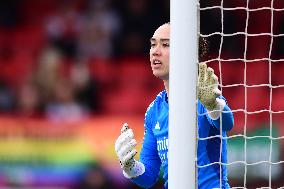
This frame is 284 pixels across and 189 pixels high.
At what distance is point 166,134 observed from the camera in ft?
11.5

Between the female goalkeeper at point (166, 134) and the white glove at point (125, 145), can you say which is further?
the white glove at point (125, 145)

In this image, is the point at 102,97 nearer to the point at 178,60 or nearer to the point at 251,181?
the point at 251,181

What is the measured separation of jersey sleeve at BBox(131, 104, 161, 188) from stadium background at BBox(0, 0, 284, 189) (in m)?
2.81

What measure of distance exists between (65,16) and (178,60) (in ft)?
18.7

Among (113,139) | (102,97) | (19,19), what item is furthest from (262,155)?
(19,19)

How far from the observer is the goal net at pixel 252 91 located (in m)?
6.59

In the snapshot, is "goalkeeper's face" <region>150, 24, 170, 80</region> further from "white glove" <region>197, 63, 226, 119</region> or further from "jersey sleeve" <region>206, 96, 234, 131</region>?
"white glove" <region>197, 63, 226, 119</region>

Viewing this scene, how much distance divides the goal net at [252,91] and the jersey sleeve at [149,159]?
219cm

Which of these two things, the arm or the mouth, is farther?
the arm

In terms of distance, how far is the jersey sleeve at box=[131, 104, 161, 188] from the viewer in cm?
370

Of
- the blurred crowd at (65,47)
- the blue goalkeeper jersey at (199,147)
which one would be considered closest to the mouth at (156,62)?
the blue goalkeeper jersey at (199,147)

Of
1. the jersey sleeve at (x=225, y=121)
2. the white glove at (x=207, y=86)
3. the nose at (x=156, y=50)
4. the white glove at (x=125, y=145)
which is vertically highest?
the nose at (x=156, y=50)

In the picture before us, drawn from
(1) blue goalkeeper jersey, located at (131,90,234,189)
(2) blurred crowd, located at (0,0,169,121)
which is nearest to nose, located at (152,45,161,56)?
(1) blue goalkeeper jersey, located at (131,90,234,189)

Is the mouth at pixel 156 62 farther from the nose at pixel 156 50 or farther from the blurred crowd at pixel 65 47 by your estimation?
the blurred crowd at pixel 65 47
